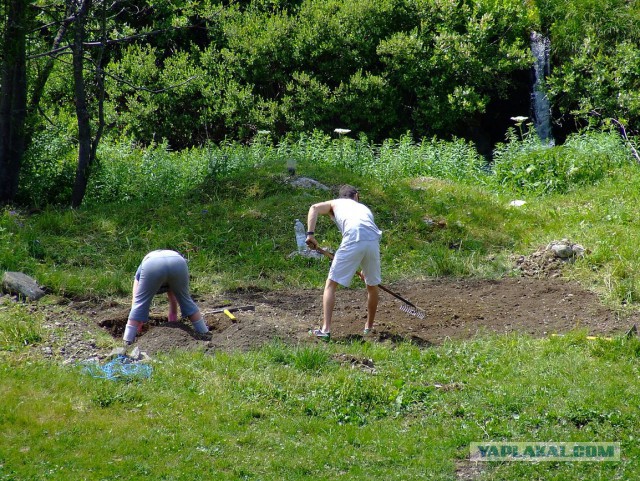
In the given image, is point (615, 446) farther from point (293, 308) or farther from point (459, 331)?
point (293, 308)

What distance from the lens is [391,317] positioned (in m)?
9.14

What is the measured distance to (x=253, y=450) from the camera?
234 inches

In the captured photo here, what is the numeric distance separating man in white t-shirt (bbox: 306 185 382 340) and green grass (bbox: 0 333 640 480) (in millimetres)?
623

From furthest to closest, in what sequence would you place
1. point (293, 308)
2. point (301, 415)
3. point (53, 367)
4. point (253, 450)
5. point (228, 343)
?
point (293, 308), point (228, 343), point (53, 367), point (301, 415), point (253, 450)

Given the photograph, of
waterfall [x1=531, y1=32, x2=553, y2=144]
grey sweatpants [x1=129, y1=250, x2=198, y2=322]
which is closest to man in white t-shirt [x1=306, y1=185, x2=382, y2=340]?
grey sweatpants [x1=129, y1=250, x2=198, y2=322]

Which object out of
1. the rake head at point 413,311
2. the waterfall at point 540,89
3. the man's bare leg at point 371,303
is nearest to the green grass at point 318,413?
the man's bare leg at point 371,303

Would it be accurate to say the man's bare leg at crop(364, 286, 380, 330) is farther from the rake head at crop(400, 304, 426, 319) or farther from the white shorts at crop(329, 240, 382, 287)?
the rake head at crop(400, 304, 426, 319)

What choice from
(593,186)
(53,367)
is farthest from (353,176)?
(53,367)

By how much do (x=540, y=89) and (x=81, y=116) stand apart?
412 inches

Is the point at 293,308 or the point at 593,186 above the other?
the point at 593,186

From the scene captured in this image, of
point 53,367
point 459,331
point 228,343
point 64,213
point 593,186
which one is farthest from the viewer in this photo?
point 593,186

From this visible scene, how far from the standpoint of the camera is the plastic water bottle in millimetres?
11211

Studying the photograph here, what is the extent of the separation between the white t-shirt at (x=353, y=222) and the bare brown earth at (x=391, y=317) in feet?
Result: 3.37

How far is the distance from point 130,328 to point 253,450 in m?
2.59
